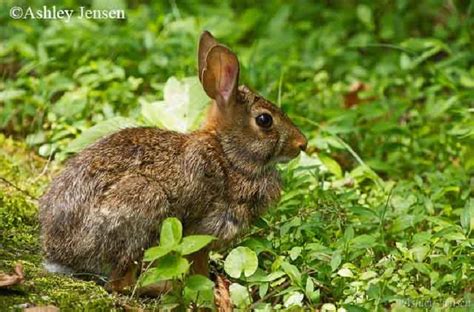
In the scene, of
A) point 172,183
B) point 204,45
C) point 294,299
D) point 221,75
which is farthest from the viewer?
point 204,45

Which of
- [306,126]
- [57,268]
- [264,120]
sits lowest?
[57,268]

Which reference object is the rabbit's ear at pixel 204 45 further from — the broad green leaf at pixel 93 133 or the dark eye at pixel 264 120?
the broad green leaf at pixel 93 133

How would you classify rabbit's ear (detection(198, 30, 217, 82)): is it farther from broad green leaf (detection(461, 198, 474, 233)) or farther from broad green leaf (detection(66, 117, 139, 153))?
broad green leaf (detection(461, 198, 474, 233))

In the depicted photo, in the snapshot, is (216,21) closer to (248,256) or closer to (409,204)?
(409,204)

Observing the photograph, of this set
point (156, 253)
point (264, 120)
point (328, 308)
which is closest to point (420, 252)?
point (328, 308)

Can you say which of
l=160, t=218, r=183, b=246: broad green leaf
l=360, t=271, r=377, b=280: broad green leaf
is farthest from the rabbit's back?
l=360, t=271, r=377, b=280: broad green leaf

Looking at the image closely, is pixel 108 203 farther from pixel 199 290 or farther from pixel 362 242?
pixel 362 242
